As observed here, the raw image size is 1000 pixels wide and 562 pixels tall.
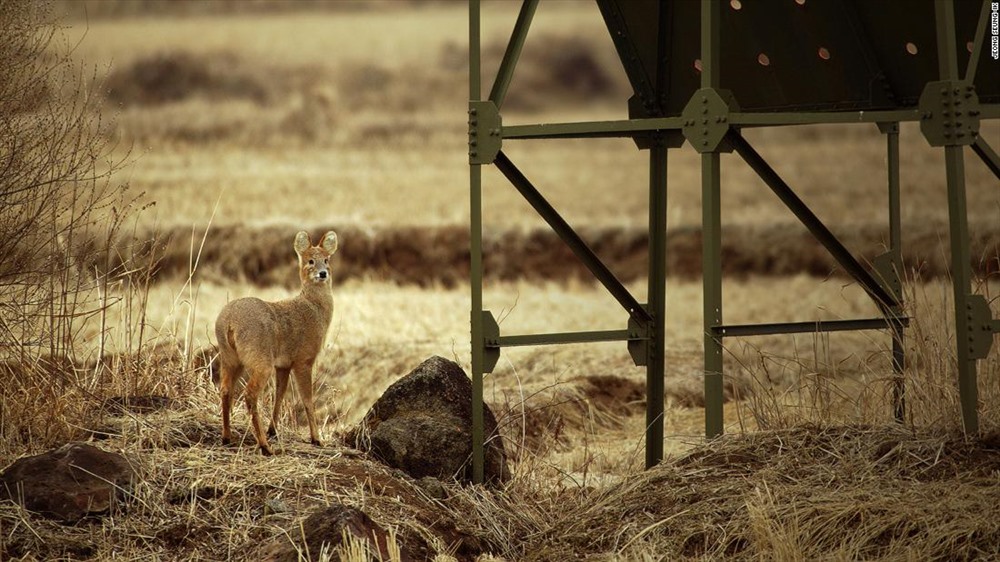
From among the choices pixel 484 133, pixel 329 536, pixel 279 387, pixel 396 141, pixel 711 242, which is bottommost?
pixel 329 536

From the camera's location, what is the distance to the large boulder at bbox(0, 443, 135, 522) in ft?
29.6

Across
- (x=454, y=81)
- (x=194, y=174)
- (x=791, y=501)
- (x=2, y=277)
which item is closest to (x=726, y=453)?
(x=791, y=501)

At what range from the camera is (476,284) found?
10.7m

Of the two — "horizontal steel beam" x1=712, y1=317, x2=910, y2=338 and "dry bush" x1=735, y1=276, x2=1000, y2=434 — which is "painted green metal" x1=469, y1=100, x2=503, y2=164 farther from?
"dry bush" x1=735, y1=276, x2=1000, y2=434

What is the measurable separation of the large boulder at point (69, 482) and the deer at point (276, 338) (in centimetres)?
85

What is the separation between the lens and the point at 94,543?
8.85m

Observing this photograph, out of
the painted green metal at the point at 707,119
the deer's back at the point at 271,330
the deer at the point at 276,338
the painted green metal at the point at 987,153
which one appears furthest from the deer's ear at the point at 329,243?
the painted green metal at the point at 987,153

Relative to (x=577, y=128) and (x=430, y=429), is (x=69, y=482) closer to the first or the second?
(x=430, y=429)

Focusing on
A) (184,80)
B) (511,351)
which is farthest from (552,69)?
(511,351)

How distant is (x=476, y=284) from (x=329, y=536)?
2.71 meters

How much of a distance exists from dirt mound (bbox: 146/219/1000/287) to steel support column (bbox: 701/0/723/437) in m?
13.2

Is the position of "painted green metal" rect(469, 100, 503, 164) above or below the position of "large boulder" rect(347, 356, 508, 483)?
above

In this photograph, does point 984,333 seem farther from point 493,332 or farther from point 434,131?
point 434,131

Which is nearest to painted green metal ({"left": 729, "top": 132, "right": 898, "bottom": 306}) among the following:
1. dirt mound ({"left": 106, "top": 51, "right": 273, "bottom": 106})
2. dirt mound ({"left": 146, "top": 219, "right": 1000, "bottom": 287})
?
dirt mound ({"left": 146, "top": 219, "right": 1000, "bottom": 287})
